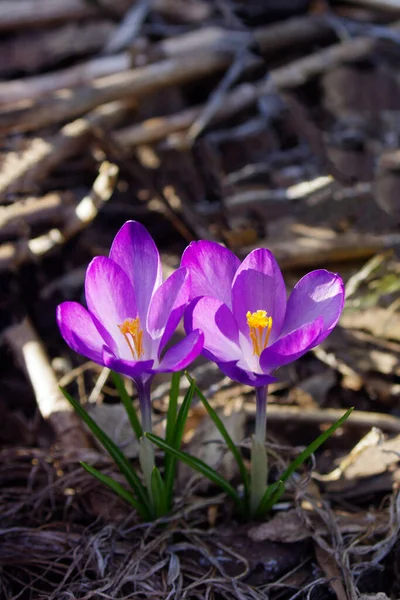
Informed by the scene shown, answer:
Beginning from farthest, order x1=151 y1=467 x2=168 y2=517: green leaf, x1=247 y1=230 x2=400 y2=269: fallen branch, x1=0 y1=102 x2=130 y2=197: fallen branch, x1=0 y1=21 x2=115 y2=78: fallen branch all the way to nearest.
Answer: x1=0 y1=21 x2=115 y2=78: fallen branch → x1=0 y1=102 x2=130 y2=197: fallen branch → x1=247 y1=230 x2=400 y2=269: fallen branch → x1=151 y1=467 x2=168 y2=517: green leaf

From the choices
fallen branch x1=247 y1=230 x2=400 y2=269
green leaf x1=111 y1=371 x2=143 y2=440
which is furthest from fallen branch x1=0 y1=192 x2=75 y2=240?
green leaf x1=111 y1=371 x2=143 y2=440

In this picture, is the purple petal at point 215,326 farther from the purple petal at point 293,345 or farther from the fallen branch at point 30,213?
the fallen branch at point 30,213

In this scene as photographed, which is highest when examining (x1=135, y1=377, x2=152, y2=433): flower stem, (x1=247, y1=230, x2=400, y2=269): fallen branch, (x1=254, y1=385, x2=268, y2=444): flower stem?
(x1=135, y1=377, x2=152, y2=433): flower stem

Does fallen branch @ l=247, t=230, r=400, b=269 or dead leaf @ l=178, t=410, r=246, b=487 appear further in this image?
fallen branch @ l=247, t=230, r=400, b=269

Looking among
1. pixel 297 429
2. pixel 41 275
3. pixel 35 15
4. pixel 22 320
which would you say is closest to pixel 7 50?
pixel 35 15

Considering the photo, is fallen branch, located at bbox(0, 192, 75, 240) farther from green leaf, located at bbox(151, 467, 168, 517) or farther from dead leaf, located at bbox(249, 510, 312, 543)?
dead leaf, located at bbox(249, 510, 312, 543)

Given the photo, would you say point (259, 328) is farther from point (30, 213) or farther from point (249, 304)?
point (30, 213)

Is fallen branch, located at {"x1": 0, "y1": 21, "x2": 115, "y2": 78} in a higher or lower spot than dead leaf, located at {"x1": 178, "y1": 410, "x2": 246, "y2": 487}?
higher

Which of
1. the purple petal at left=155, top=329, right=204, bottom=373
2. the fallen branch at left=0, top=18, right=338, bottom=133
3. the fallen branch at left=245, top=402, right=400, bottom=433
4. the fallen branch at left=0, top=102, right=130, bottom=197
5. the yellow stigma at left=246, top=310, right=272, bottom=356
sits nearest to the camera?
the purple petal at left=155, top=329, right=204, bottom=373
